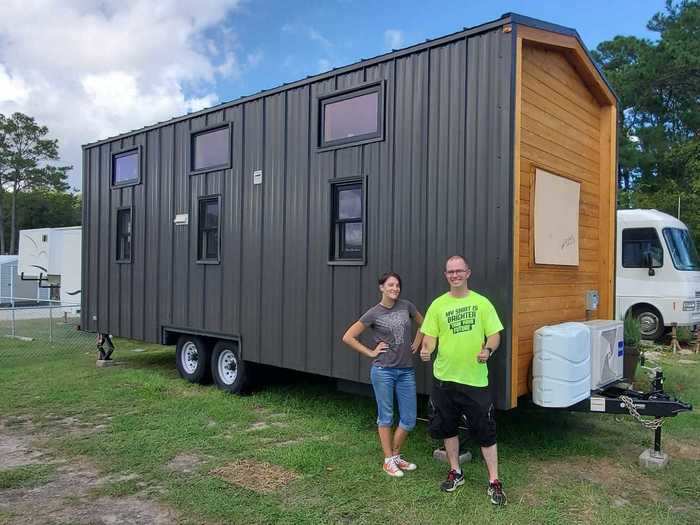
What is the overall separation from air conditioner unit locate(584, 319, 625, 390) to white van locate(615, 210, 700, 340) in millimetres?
6201

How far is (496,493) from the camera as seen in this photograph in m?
3.91

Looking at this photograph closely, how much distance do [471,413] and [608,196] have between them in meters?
3.48

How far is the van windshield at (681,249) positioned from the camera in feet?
37.2

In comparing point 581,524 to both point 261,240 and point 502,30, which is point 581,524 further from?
point 261,240

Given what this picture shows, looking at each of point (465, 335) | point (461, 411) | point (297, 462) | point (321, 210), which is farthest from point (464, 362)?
point (321, 210)

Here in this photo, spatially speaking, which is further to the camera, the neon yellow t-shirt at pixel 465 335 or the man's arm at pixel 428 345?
the man's arm at pixel 428 345

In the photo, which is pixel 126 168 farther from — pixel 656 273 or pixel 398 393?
pixel 656 273

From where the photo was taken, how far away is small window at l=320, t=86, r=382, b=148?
18.5 feet

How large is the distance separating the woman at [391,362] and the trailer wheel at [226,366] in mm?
3052

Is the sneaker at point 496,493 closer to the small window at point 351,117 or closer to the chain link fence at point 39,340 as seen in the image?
the small window at point 351,117

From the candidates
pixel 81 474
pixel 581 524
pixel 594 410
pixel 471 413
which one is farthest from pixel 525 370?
pixel 81 474

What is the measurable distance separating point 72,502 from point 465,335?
296cm

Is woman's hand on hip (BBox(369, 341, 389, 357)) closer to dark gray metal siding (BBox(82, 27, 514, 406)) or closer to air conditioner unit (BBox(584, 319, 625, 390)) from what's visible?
dark gray metal siding (BBox(82, 27, 514, 406))

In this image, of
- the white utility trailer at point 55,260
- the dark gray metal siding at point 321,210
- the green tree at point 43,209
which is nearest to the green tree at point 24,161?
the green tree at point 43,209
